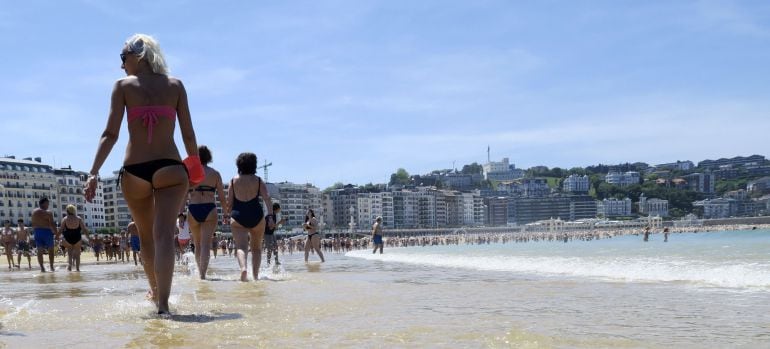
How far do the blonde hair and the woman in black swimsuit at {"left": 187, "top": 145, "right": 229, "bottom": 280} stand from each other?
326 centimetres

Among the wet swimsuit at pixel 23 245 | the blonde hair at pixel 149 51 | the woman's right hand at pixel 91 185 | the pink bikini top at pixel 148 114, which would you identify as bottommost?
the wet swimsuit at pixel 23 245

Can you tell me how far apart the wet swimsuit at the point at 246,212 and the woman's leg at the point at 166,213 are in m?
3.45

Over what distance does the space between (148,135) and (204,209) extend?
3.63m

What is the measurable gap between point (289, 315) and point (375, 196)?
189283 millimetres

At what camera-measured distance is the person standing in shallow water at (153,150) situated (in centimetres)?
420

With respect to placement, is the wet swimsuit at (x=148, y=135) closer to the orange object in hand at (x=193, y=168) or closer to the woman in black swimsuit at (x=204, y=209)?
the orange object in hand at (x=193, y=168)

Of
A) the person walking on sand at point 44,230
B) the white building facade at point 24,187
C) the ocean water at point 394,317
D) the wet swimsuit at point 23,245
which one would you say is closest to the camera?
the ocean water at point 394,317

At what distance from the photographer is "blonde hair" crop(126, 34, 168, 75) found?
436cm

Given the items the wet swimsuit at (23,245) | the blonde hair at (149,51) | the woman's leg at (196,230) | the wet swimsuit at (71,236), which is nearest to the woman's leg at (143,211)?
the blonde hair at (149,51)

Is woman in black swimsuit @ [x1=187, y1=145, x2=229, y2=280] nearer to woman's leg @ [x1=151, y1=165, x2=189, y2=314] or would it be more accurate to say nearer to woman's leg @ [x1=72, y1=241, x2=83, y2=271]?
woman's leg @ [x1=151, y1=165, x2=189, y2=314]

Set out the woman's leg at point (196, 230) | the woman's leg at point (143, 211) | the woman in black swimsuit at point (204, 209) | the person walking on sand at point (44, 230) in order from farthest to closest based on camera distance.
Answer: the person walking on sand at point (44, 230) < the woman's leg at point (196, 230) < the woman in black swimsuit at point (204, 209) < the woman's leg at point (143, 211)

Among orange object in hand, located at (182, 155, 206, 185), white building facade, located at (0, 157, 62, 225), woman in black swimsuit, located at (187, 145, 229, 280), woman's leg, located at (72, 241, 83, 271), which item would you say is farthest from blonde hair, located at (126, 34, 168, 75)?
white building facade, located at (0, 157, 62, 225)

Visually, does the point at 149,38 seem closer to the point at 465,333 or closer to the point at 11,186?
the point at 465,333

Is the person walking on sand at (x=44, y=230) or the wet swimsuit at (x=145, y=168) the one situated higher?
the wet swimsuit at (x=145, y=168)
